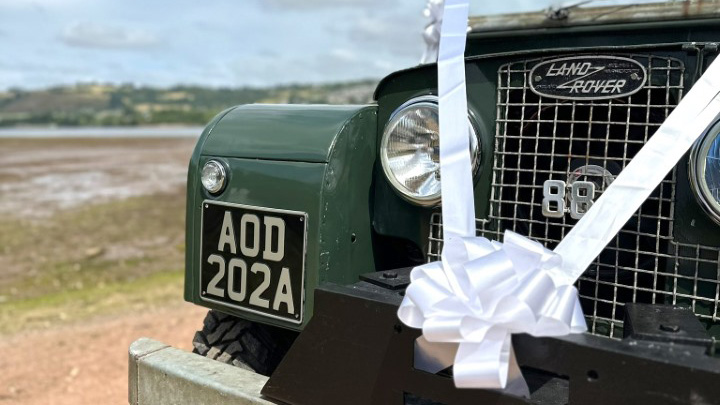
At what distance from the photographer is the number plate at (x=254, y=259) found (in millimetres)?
2264

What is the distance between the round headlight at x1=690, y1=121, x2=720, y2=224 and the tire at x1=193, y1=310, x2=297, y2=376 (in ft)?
5.20

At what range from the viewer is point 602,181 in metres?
1.92

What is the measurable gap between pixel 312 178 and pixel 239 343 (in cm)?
75

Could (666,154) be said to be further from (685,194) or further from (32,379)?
(32,379)

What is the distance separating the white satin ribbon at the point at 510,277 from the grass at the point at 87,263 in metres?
4.47

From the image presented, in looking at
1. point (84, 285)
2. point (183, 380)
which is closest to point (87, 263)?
point (84, 285)

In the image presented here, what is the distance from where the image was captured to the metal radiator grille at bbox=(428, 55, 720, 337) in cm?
184

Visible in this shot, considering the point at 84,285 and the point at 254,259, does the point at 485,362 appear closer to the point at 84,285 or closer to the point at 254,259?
the point at 254,259

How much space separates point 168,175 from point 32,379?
15032mm

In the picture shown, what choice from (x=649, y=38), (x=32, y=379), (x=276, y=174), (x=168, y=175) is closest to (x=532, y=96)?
(x=649, y=38)

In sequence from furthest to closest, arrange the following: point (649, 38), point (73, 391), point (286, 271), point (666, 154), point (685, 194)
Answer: point (73, 391) < point (286, 271) < point (649, 38) < point (685, 194) < point (666, 154)

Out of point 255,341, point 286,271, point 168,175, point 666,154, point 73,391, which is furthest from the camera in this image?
point 168,175

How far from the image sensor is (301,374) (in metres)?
2.00

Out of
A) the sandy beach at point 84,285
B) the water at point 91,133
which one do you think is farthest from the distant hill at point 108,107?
the sandy beach at point 84,285
